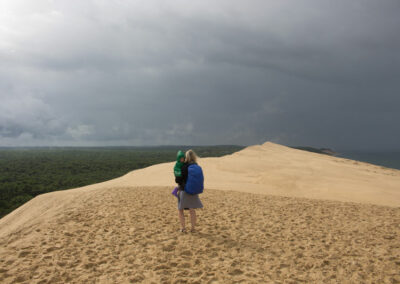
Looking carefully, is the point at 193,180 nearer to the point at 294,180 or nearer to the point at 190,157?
the point at 190,157

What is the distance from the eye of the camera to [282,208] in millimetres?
10266

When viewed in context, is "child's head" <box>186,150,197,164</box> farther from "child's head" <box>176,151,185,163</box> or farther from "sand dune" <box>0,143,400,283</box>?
"sand dune" <box>0,143,400,283</box>

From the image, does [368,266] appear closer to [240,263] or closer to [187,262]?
[240,263]

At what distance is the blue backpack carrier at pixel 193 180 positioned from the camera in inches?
262

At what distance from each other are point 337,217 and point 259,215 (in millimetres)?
2763

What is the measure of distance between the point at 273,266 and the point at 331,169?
16900 mm

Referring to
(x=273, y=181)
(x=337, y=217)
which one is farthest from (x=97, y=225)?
(x=273, y=181)

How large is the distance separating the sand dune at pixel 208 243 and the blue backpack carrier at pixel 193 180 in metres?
1.27

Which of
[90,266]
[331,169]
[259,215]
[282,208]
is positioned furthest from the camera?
[331,169]

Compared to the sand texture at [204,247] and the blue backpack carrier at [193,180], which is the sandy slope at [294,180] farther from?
the blue backpack carrier at [193,180]

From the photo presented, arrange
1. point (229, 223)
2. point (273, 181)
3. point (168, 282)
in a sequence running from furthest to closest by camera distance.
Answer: point (273, 181) < point (229, 223) < point (168, 282)

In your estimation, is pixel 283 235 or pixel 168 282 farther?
pixel 283 235

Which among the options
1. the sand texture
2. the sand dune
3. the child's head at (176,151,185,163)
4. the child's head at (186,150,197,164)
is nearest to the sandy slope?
the sand dune

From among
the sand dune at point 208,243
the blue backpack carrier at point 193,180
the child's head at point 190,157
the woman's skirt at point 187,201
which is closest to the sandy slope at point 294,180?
the sand dune at point 208,243
